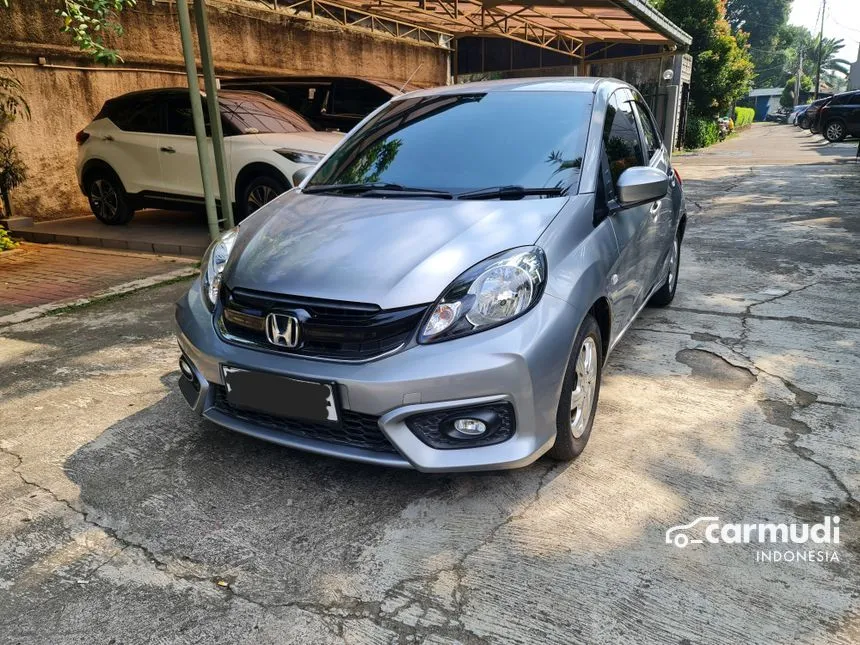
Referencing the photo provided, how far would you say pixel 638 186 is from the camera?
3.07 m

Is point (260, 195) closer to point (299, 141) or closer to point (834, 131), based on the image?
point (299, 141)

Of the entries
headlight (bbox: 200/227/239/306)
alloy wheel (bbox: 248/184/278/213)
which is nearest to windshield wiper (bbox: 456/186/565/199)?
headlight (bbox: 200/227/239/306)

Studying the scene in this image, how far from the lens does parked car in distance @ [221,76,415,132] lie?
30.5 feet

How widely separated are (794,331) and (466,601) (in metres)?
3.38

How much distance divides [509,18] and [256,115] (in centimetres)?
740

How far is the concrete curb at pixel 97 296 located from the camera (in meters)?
5.04

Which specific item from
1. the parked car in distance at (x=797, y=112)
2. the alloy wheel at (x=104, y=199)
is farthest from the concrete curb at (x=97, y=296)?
the parked car in distance at (x=797, y=112)

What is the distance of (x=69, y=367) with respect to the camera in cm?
409

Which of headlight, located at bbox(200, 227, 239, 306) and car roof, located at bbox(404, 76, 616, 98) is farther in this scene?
car roof, located at bbox(404, 76, 616, 98)

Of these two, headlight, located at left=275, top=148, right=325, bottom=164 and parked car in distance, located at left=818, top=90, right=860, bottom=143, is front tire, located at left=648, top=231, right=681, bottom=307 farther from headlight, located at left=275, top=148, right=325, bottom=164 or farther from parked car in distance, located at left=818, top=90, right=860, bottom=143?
parked car in distance, located at left=818, top=90, right=860, bottom=143

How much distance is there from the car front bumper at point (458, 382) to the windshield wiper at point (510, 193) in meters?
0.63

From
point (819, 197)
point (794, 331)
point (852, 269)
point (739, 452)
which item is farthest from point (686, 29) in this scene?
point (739, 452)

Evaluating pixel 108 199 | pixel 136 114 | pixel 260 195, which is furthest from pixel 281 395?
pixel 108 199

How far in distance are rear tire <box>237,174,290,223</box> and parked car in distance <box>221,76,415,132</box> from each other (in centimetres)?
256
